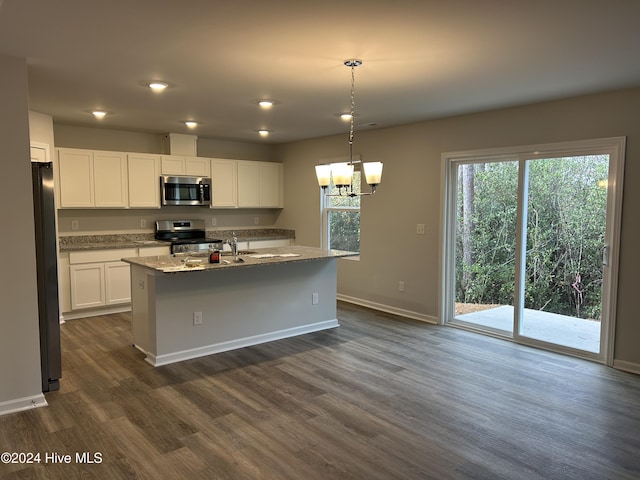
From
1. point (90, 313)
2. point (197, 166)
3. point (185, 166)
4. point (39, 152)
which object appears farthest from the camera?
point (197, 166)

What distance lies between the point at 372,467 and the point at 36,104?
4.59 m

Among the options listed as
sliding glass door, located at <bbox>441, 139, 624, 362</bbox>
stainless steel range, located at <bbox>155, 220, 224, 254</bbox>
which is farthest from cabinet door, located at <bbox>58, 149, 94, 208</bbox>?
sliding glass door, located at <bbox>441, 139, 624, 362</bbox>

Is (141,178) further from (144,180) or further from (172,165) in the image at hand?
(172,165)

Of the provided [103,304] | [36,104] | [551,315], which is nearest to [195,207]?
[103,304]

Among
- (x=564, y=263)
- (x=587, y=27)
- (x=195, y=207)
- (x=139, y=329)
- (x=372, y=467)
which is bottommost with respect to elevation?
(x=372, y=467)

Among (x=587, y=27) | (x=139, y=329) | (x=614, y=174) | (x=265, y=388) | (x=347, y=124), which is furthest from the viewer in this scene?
(x=347, y=124)

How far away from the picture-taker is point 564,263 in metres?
4.44

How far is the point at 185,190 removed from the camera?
21.5ft

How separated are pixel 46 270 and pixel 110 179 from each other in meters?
2.79

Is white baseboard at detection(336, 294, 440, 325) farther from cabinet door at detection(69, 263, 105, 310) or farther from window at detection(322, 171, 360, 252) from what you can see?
cabinet door at detection(69, 263, 105, 310)

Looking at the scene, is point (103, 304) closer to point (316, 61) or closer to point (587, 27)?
point (316, 61)

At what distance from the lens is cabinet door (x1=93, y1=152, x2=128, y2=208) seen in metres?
5.82

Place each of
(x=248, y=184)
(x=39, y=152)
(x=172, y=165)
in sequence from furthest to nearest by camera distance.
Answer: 1. (x=248, y=184)
2. (x=172, y=165)
3. (x=39, y=152)

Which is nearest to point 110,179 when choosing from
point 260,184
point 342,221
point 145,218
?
point 145,218
